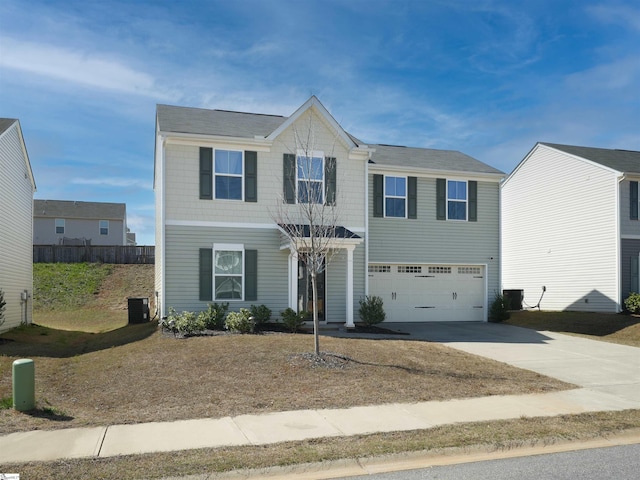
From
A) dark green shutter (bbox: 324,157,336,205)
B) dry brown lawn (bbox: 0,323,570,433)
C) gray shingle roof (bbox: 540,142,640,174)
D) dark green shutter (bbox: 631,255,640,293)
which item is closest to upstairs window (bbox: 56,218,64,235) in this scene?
dry brown lawn (bbox: 0,323,570,433)

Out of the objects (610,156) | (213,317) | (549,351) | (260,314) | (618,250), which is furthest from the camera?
(610,156)

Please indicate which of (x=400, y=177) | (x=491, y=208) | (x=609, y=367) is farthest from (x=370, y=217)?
(x=609, y=367)

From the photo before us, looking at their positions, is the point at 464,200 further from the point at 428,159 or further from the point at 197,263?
the point at 197,263

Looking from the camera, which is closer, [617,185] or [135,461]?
[135,461]

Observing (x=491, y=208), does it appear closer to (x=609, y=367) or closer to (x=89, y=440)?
(x=609, y=367)

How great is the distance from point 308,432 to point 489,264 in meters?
16.3

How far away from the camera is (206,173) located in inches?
691

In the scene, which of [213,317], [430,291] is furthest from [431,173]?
[213,317]

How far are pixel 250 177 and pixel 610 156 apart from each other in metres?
17.7

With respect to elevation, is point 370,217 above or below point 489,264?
above

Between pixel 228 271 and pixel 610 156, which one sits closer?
pixel 228 271

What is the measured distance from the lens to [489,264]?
72.3 ft

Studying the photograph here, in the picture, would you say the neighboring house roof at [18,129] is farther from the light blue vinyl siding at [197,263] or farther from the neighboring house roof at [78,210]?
the neighboring house roof at [78,210]

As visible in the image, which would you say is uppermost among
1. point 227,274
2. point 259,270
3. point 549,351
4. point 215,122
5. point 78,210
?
point 215,122
